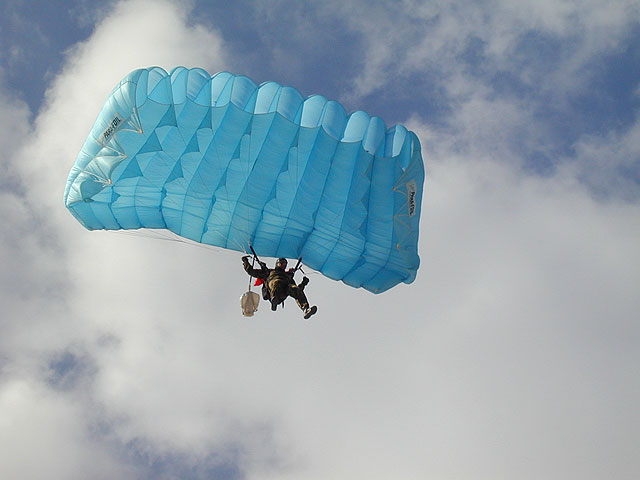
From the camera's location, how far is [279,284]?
692 inches

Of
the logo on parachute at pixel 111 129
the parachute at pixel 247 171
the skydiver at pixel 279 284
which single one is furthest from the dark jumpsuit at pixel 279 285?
the logo on parachute at pixel 111 129

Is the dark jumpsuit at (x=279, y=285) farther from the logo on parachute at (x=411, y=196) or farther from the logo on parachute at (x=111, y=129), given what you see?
the logo on parachute at (x=111, y=129)

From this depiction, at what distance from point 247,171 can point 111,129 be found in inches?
126

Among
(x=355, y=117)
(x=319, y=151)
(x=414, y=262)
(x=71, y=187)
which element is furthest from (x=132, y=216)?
(x=414, y=262)

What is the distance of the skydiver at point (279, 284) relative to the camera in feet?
57.5

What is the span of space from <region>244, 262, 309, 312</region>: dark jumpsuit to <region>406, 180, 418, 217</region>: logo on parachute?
3.26 metres

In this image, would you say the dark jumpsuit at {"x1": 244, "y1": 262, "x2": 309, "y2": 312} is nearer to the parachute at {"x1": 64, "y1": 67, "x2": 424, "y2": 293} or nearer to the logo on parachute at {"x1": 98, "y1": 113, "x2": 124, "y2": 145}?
the parachute at {"x1": 64, "y1": 67, "x2": 424, "y2": 293}

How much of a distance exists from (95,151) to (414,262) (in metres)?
8.16

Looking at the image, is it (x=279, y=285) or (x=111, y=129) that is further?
(x=279, y=285)

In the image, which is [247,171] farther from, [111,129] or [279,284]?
[111,129]

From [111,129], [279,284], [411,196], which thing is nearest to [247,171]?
[279,284]

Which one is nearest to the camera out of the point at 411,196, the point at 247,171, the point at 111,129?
the point at 111,129

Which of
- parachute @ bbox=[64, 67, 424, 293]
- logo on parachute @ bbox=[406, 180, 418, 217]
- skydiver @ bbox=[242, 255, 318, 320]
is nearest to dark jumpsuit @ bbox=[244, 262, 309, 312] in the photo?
skydiver @ bbox=[242, 255, 318, 320]

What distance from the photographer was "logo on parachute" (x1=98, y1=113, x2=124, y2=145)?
55.7 ft
